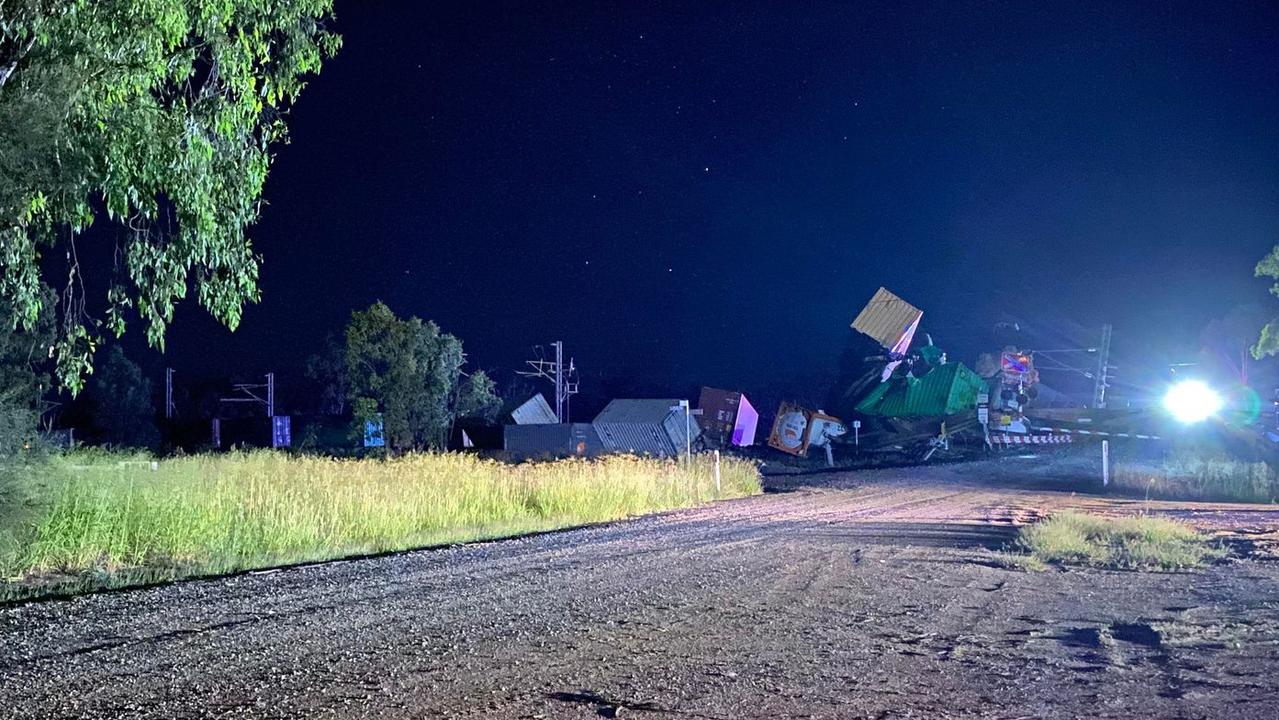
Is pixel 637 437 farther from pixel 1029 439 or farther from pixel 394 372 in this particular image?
pixel 1029 439

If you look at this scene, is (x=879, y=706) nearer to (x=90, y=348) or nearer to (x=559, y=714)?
(x=559, y=714)

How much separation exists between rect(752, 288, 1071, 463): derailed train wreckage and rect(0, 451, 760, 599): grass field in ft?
75.9

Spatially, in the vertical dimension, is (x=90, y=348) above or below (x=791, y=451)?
above

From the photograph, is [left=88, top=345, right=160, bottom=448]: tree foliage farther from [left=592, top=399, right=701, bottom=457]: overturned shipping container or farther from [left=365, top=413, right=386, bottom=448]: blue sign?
[left=592, top=399, right=701, bottom=457]: overturned shipping container

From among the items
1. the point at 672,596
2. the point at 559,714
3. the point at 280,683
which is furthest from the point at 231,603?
the point at 559,714

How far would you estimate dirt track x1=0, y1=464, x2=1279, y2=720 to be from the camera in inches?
233

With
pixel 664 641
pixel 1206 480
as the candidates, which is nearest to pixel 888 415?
→ pixel 1206 480

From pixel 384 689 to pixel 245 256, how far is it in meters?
5.68

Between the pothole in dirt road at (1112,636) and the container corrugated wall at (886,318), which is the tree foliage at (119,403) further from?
the pothole in dirt road at (1112,636)

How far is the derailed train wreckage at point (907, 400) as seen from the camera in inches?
1639

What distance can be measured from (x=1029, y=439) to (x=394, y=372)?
2426 centimetres

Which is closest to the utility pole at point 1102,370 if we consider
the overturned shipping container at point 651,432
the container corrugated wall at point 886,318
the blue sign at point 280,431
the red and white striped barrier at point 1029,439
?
the red and white striped barrier at point 1029,439

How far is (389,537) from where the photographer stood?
47.6 feet

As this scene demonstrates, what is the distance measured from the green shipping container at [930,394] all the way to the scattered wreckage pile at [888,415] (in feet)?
0.14
